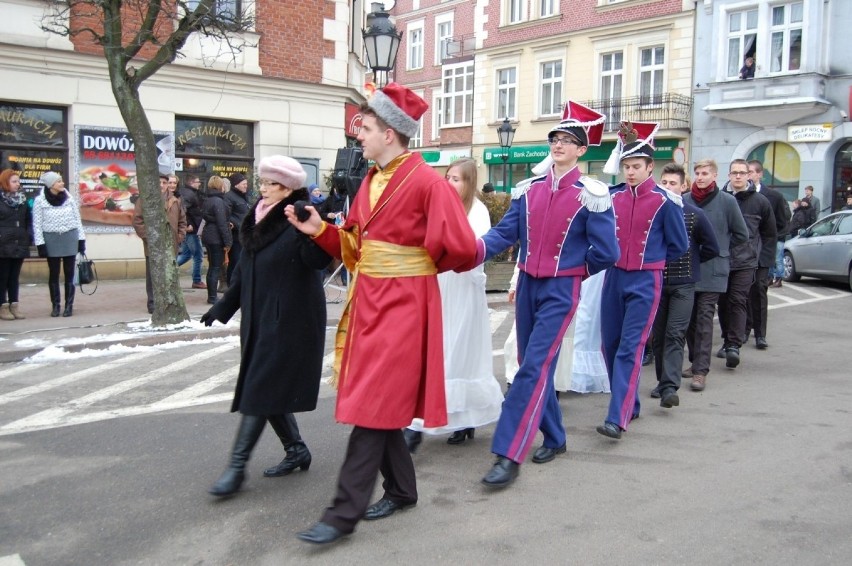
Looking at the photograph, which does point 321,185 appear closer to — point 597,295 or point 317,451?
point 597,295

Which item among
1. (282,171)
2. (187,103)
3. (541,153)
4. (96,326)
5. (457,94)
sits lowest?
(96,326)

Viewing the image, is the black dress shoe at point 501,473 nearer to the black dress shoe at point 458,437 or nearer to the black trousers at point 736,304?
the black dress shoe at point 458,437

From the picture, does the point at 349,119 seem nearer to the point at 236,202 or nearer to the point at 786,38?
the point at 236,202

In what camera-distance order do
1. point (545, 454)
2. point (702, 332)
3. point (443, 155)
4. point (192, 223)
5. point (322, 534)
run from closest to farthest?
point (322, 534) < point (545, 454) < point (702, 332) < point (192, 223) < point (443, 155)

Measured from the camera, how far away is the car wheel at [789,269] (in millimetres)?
17156

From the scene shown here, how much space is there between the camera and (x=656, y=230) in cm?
562

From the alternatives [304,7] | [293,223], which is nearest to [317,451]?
[293,223]

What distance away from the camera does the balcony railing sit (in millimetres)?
27375

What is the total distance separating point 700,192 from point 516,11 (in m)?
27.7

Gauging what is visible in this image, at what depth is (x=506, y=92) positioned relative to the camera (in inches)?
1324

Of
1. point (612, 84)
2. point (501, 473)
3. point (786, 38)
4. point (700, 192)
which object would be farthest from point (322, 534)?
point (612, 84)

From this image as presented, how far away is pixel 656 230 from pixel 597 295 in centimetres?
113

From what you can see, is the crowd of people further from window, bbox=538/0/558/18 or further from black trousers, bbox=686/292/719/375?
window, bbox=538/0/558/18

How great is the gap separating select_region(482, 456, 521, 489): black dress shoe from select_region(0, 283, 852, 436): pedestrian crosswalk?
2.50 meters
